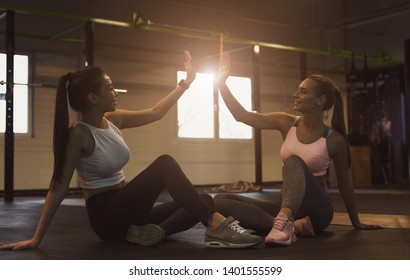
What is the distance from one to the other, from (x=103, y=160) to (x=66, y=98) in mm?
291

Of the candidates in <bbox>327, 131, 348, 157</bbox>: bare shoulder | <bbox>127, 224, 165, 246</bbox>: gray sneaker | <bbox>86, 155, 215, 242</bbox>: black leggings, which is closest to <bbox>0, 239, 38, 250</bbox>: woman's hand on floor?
<bbox>86, 155, 215, 242</bbox>: black leggings

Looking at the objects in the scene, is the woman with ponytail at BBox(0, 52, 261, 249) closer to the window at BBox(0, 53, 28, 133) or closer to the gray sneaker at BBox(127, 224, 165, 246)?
the gray sneaker at BBox(127, 224, 165, 246)

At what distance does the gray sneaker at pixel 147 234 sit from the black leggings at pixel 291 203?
283 mm

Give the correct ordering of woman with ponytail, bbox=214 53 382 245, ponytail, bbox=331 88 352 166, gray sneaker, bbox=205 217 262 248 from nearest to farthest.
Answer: gray sneaker, bbox=205 217 262 248 < woman with ponytail, bbox=214 53 382 245 < ponytail, bbox=331 88 352 166

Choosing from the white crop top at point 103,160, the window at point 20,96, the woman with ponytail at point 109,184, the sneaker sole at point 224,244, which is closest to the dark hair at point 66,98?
the woman with ponytail at point 109,184

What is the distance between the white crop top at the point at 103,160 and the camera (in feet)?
7.42

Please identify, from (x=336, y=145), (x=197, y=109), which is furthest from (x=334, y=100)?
(x=197, y=109)

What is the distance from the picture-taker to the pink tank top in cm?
254

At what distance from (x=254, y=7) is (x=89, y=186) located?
772 centimetres

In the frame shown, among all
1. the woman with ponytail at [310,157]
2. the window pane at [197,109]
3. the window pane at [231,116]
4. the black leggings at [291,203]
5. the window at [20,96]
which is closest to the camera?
the black leggings at [291,203]

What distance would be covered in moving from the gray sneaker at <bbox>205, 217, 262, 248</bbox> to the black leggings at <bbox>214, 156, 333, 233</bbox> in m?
0.23

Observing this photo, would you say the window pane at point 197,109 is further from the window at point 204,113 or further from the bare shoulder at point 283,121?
the bare shoulder at point 283,121
